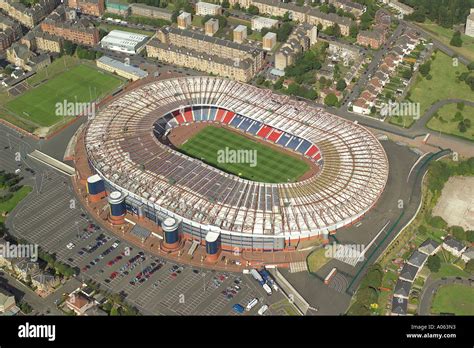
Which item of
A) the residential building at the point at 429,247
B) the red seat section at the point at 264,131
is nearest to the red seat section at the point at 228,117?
the red seat section at the point at 264,131

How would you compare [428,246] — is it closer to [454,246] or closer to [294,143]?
[454,246]

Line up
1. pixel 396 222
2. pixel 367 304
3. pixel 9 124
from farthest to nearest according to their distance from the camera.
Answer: pixel 9 124 → pixel 396 222 → pixel 367 304

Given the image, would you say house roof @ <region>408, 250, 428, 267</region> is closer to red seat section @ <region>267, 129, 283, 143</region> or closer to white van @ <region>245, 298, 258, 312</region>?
white van @ <region>245, 298, 258, 312</region>

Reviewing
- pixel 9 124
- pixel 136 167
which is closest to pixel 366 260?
pixel 136 167

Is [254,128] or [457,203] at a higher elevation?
[254,128]

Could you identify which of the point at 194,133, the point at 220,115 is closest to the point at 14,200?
the point at 194,133

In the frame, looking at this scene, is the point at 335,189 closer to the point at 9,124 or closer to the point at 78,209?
the point at 78,209
